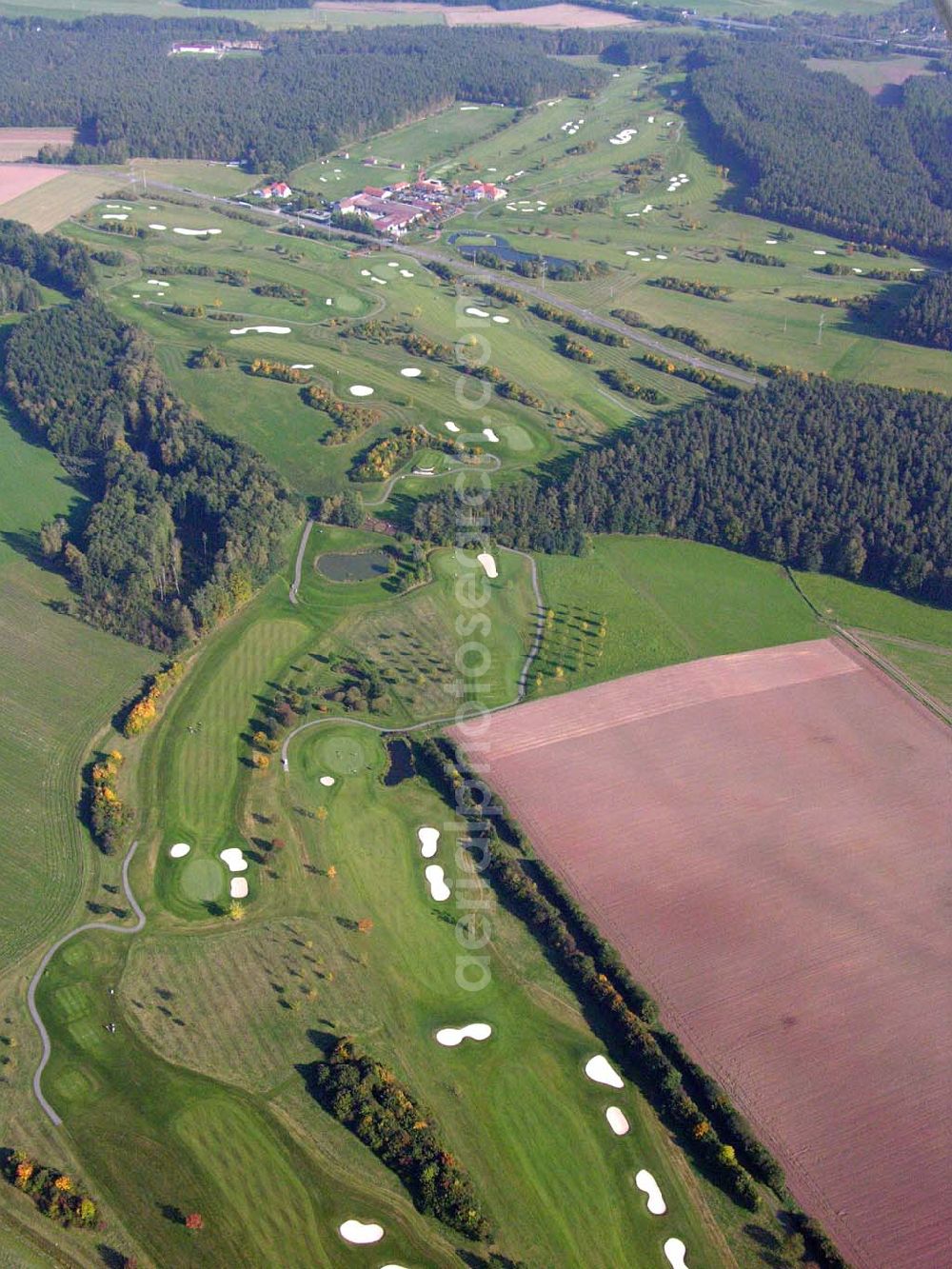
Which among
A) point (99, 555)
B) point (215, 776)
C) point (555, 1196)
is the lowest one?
point (555, 1196)

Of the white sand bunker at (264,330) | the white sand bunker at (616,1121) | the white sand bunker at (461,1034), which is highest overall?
the white sand bunker at (264,330)

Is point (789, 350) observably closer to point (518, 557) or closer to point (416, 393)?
point (416, 393)

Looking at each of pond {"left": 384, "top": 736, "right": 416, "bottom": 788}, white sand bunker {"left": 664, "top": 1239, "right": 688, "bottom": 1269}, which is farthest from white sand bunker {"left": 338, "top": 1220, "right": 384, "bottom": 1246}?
pond {"left": 384, "top": 736, "right": 416, "bottom": 788}

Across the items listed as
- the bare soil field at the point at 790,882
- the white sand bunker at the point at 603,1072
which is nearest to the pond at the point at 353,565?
the bare soil field at the point at 790,882

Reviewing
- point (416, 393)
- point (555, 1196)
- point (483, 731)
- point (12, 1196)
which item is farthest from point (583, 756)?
point (416, 393)

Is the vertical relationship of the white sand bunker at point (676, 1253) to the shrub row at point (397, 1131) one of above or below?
below

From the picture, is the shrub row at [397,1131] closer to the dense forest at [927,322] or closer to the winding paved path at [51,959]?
the winding paved path at [51,959]
